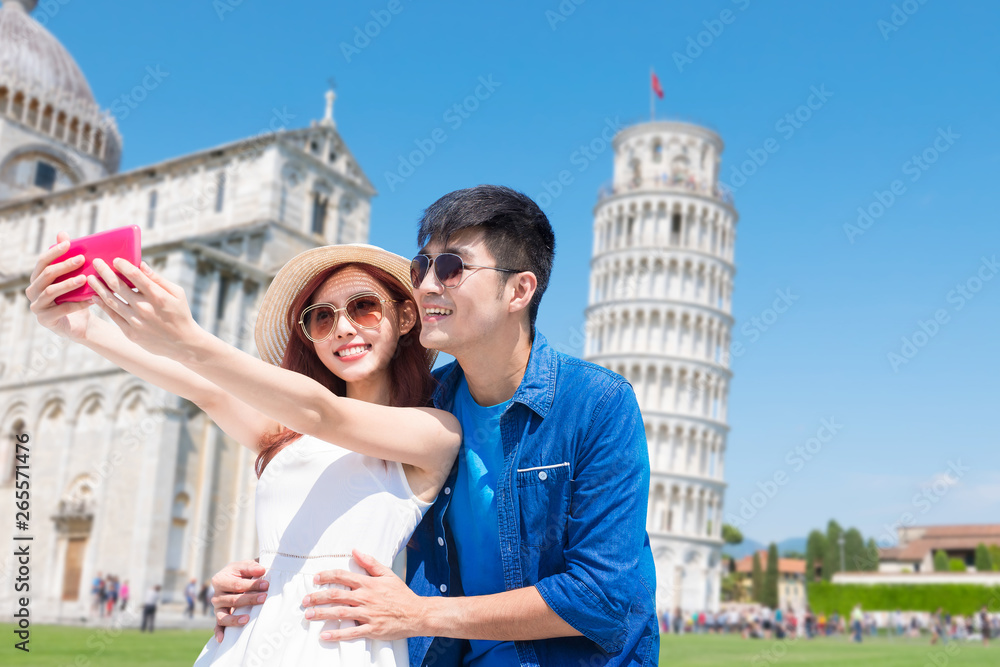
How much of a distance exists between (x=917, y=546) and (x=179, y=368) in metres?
89.0

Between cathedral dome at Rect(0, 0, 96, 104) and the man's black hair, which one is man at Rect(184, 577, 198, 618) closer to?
the man's black hair

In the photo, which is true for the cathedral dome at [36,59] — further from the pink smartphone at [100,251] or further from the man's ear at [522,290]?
the man's ear at [522,290]

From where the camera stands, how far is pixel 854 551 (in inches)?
3051

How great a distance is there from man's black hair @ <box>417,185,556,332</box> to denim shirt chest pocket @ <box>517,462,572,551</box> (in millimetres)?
494

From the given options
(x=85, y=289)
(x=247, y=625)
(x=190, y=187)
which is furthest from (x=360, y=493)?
(x=190, y=187)

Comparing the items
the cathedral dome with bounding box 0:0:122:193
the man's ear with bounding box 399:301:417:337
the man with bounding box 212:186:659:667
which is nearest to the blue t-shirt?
the man with bounding box 212:186:659:667

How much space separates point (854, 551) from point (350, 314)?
3298 inches

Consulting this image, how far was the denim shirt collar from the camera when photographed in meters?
2.19

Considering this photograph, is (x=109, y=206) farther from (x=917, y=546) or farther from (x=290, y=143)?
(x=917, y=546)

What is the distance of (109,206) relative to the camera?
34656mm

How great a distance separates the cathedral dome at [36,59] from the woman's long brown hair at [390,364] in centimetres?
4445

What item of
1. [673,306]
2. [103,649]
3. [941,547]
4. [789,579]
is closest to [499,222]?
[103,649]

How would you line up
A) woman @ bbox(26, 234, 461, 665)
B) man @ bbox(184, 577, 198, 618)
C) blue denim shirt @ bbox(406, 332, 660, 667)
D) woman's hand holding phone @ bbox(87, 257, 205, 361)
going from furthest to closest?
man @ bbox(184, 577, 198, 618) < blue denim shirt @ bbox(406, 332, 660, 667) < woman @ bbox(26, 234, 461, 665) < woman's hand holding phone @ bbox(87, 257, 205, 361)

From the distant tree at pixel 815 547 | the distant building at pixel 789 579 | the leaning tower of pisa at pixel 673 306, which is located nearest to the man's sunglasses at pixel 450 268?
the leaning tower of pisa at pixel 673 306
